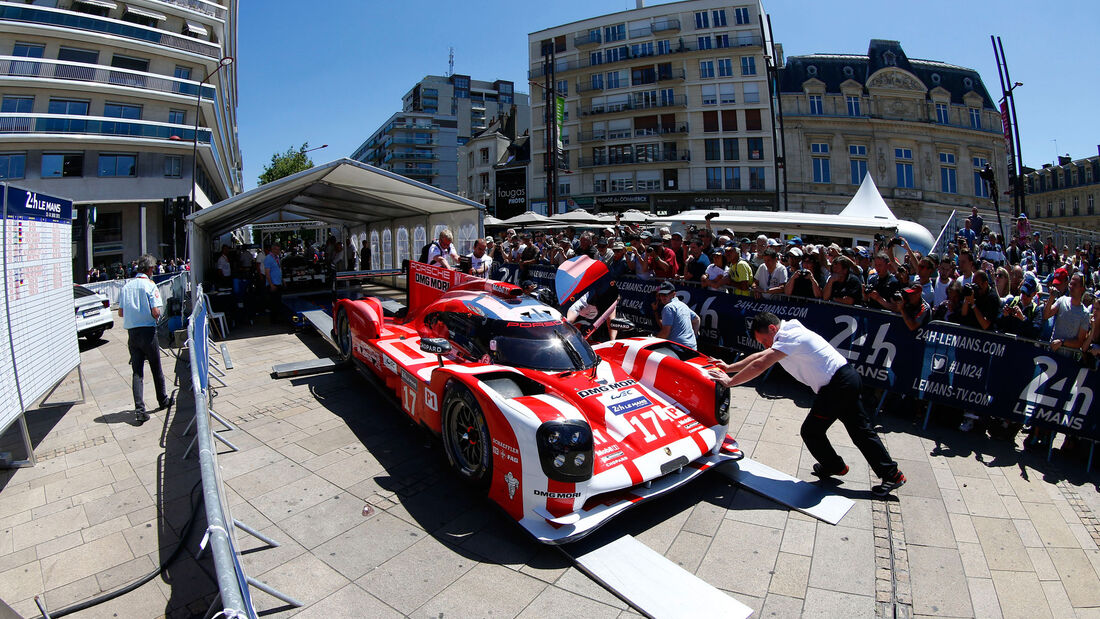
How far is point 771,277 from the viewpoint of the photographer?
7824mm

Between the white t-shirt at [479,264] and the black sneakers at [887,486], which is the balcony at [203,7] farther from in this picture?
the black sneakers at [887,486]

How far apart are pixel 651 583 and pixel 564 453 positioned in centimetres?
94

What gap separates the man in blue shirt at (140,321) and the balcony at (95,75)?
119 ft

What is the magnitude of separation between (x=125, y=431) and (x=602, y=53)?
48868 millimetres

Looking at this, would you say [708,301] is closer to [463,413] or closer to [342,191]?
[463,413]

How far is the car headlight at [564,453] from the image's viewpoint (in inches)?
136

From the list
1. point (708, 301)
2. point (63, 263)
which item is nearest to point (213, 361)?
point (63, 263)

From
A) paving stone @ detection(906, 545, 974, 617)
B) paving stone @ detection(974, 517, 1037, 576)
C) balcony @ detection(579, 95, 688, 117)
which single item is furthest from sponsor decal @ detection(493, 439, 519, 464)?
balcony @ detection(579, 95, 688, 117)

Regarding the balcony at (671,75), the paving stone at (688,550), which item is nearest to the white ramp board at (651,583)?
the paving stone at (688,550)

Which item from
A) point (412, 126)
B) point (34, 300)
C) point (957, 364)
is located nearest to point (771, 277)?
point (957, 364)

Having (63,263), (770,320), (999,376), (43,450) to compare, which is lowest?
(43,450)

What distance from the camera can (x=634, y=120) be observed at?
1799 inches

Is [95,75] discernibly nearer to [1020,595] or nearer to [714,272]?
[714,272]

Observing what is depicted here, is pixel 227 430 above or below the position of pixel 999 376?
below
